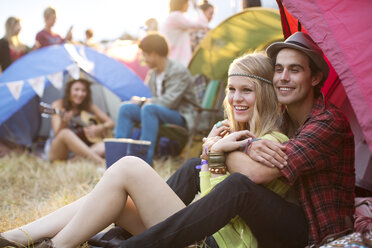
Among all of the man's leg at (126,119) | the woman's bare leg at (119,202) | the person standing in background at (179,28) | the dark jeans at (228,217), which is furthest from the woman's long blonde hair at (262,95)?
the person standing in background at (179,28)

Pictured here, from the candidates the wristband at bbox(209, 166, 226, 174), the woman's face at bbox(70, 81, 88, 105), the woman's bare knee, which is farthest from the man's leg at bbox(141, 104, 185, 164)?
the wristband at bbox(209, 166, 226, 174)

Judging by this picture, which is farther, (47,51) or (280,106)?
(47,51)

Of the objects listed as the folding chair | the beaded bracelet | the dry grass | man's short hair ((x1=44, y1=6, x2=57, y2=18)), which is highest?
man's short hair ((x1=44, y1=6, x2=57, y2=18))

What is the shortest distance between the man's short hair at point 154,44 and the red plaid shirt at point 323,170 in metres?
3.00

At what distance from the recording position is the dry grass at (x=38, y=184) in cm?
287

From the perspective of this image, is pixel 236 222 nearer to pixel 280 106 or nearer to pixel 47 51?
pixel 280 106

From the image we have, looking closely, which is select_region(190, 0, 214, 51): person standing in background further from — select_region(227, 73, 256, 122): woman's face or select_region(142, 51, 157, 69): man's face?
select_region(227, 73, 256, 122): woman's face

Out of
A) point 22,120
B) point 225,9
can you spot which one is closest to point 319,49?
point 22,120

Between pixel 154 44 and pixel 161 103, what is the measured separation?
0.68 metres

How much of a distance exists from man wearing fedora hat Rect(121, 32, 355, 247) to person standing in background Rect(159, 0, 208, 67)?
4018mm

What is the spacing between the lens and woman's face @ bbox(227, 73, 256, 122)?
2096 mm

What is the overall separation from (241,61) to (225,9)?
16.5 ft

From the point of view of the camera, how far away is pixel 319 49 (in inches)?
80.1

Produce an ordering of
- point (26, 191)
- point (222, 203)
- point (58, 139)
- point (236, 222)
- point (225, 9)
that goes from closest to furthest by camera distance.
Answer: point (222, 203), point (236, 222), point (26, 191), point (58, 139), point (225, 9)
